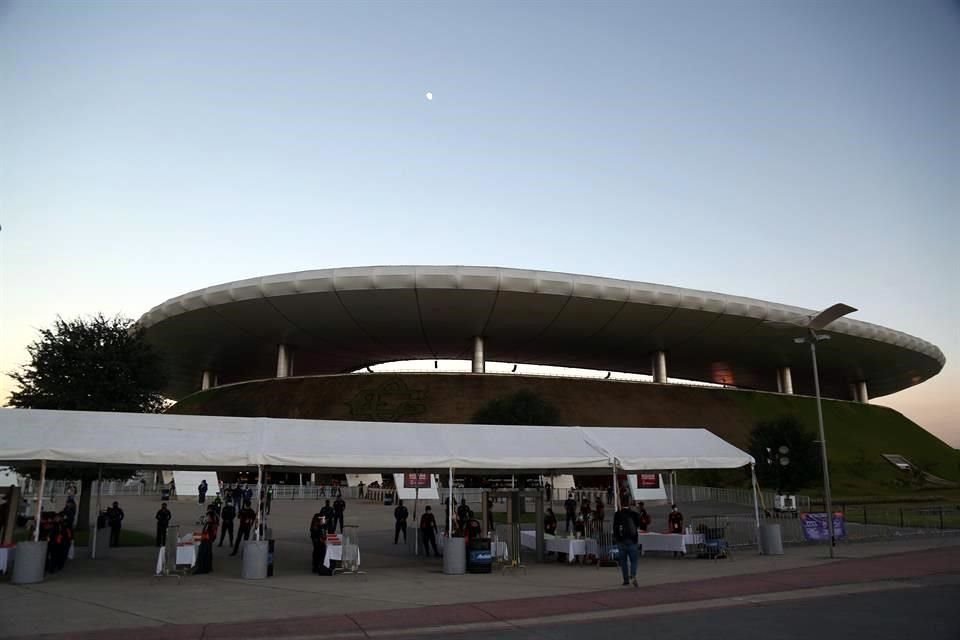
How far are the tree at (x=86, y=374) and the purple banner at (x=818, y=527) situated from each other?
2362 cm

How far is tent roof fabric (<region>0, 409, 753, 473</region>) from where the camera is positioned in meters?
15.3

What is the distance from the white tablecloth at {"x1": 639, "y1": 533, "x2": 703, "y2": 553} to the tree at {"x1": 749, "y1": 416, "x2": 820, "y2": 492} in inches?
854

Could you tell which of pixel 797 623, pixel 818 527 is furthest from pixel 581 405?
pixel 797 623

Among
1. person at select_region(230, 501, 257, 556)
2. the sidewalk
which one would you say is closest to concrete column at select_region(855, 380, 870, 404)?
the sidewalk

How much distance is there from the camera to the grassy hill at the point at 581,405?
5284 cm

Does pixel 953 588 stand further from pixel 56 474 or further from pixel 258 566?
pixel 56 474

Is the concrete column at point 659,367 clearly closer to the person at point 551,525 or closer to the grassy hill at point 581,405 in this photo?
the grassy hill at point 581,405

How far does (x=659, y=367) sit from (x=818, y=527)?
38.9 meters

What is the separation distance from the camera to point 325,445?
54.9 ft

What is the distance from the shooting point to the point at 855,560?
17.9 m


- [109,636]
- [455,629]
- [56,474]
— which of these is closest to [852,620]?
[455,629]

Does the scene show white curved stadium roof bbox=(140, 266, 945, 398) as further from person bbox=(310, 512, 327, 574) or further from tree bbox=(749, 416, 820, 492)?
person bbox=(310, 512, 327, 574)

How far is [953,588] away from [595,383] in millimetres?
45223

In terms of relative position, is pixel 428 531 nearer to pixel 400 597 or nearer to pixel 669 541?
pixel 669 541
